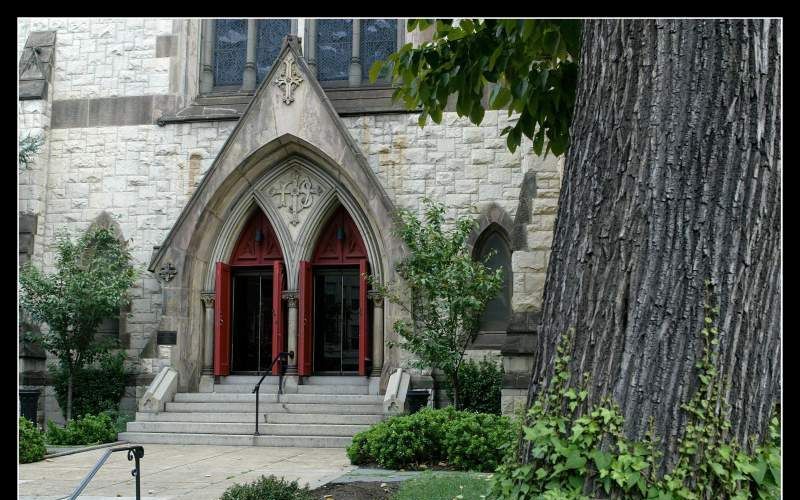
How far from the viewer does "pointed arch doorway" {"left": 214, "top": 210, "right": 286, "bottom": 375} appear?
16766mm

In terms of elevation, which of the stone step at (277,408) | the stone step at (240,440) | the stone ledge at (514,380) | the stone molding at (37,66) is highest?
the stone molding at (37,66)

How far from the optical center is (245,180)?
1670 centimetres

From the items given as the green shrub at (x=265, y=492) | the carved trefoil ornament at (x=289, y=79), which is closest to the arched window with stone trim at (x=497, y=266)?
the carved trefoil ornament at (x=289, y=79)

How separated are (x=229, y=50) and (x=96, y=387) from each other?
6.91 metres

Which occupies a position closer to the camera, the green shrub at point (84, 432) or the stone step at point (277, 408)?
the green shrub at point (84, 432)

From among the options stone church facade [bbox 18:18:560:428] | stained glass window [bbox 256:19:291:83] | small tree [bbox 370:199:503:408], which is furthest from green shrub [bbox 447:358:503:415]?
→ stained glass window [bbox 256:19:291:83]

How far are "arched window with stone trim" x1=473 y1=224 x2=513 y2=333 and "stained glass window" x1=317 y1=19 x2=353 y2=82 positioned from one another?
4.24 metres

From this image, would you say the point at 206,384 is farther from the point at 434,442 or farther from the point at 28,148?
the point at 434,442

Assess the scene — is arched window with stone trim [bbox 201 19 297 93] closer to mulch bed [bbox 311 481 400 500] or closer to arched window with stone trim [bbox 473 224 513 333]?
arched window with stone trim [bbox 473 224 513 333]

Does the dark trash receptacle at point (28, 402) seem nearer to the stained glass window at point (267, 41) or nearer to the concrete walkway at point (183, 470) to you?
the concrete walkway at point (183, 470)

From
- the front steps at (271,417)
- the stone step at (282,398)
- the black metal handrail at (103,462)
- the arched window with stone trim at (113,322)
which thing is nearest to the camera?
the black metal handrail at (103,462)

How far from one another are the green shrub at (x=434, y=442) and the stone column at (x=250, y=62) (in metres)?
9.29

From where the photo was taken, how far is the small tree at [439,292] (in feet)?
45.3

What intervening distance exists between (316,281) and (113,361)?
3905mm
